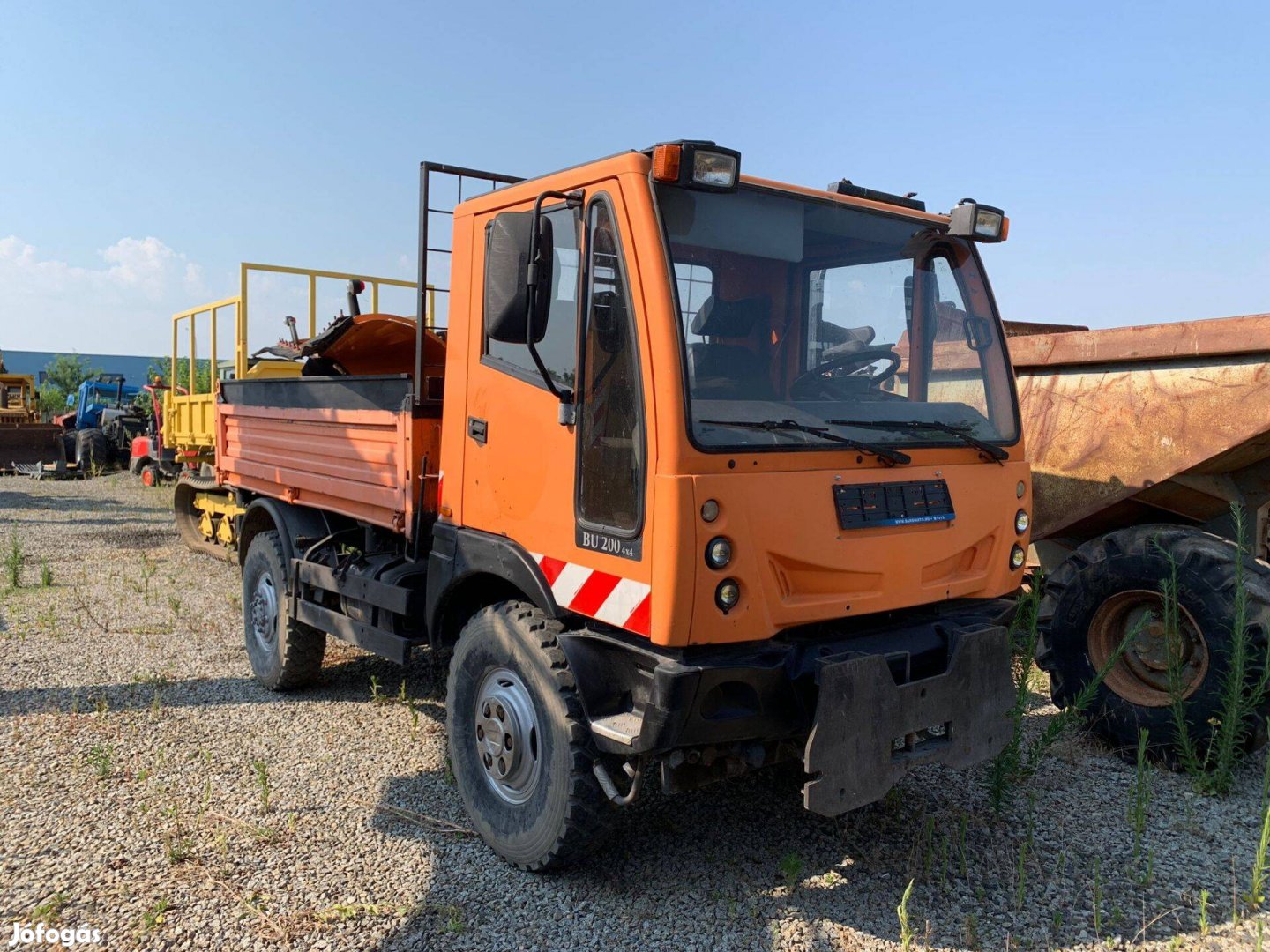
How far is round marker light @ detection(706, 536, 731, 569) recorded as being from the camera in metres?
2.86

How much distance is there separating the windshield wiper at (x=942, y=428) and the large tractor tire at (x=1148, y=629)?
1.04 m

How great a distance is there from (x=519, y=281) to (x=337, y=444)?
223 cm

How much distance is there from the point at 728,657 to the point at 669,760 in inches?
15.9

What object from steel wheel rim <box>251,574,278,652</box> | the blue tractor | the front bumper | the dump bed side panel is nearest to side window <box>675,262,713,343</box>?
the front bumper

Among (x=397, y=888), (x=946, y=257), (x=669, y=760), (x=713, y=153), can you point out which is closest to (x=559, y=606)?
(x=669, y=760)

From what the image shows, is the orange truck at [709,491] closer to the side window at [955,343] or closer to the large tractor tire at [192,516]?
the side window at [955,343]

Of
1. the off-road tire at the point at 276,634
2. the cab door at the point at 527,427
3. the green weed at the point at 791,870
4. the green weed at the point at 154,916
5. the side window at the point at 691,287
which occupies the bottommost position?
the green weed at the point at 154,916

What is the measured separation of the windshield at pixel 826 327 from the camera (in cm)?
311

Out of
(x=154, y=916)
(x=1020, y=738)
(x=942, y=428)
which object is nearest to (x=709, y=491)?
(x=942, y=428)

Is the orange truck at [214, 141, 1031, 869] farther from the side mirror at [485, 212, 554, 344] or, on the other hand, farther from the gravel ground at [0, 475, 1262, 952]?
the gravel ground at [0, 475, 1262, 952]

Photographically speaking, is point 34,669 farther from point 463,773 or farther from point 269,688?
point 463,773

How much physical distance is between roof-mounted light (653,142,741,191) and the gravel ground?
7.70 feet

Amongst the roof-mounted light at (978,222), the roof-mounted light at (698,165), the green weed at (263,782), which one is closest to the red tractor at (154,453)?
the green weed at (263,782)

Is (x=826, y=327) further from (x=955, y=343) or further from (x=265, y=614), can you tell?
(x=265, y=614)
